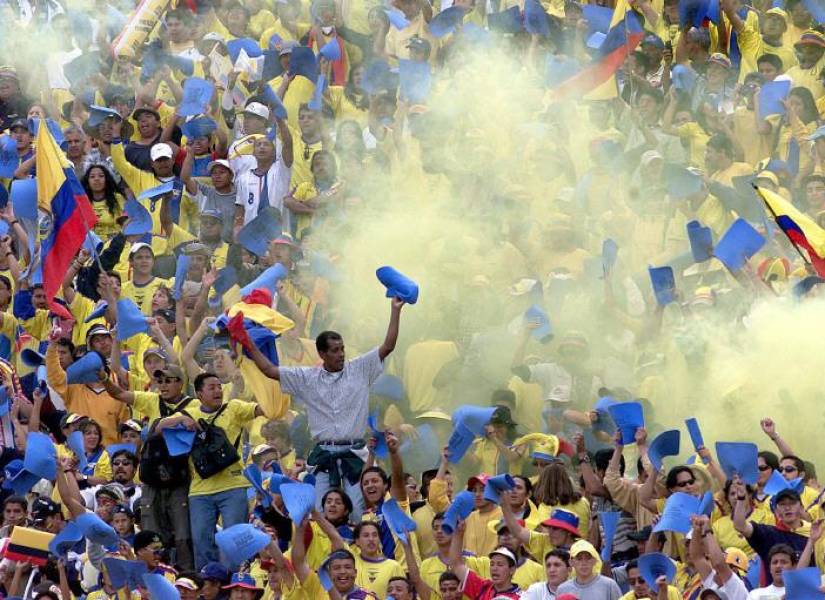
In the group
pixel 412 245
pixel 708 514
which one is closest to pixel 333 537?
pixel 708 514

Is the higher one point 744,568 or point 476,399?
point 744,568

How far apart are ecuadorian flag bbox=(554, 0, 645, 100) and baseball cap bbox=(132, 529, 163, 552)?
498 centimetres

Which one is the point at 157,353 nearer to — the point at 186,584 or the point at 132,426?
the point at 132,426

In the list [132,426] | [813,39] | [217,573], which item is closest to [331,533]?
[217,573]

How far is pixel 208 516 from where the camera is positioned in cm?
1327

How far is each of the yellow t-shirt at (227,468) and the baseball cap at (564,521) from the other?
6.00 feet

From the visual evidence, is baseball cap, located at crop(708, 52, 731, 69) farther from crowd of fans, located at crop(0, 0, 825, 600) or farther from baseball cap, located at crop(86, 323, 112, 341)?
baseball cap, located at crop(86, 323, 112, 341)

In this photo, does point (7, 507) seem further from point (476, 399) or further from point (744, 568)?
point (744, 568)

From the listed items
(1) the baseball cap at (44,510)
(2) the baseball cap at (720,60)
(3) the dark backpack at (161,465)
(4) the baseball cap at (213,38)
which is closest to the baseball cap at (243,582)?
(3) the dark backpack at (161,465)

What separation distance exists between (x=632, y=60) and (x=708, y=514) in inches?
234

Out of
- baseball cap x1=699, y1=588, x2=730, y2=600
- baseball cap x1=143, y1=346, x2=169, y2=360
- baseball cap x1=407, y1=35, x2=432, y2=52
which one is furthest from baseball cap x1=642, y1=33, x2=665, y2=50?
baseball cap x1=699, y1=588, x2=730, y2=600

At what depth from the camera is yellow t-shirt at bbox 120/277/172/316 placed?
1594cm

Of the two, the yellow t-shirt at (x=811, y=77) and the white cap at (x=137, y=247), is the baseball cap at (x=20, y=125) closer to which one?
the white cap at (x=137, y=247)

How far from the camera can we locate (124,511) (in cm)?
1370
